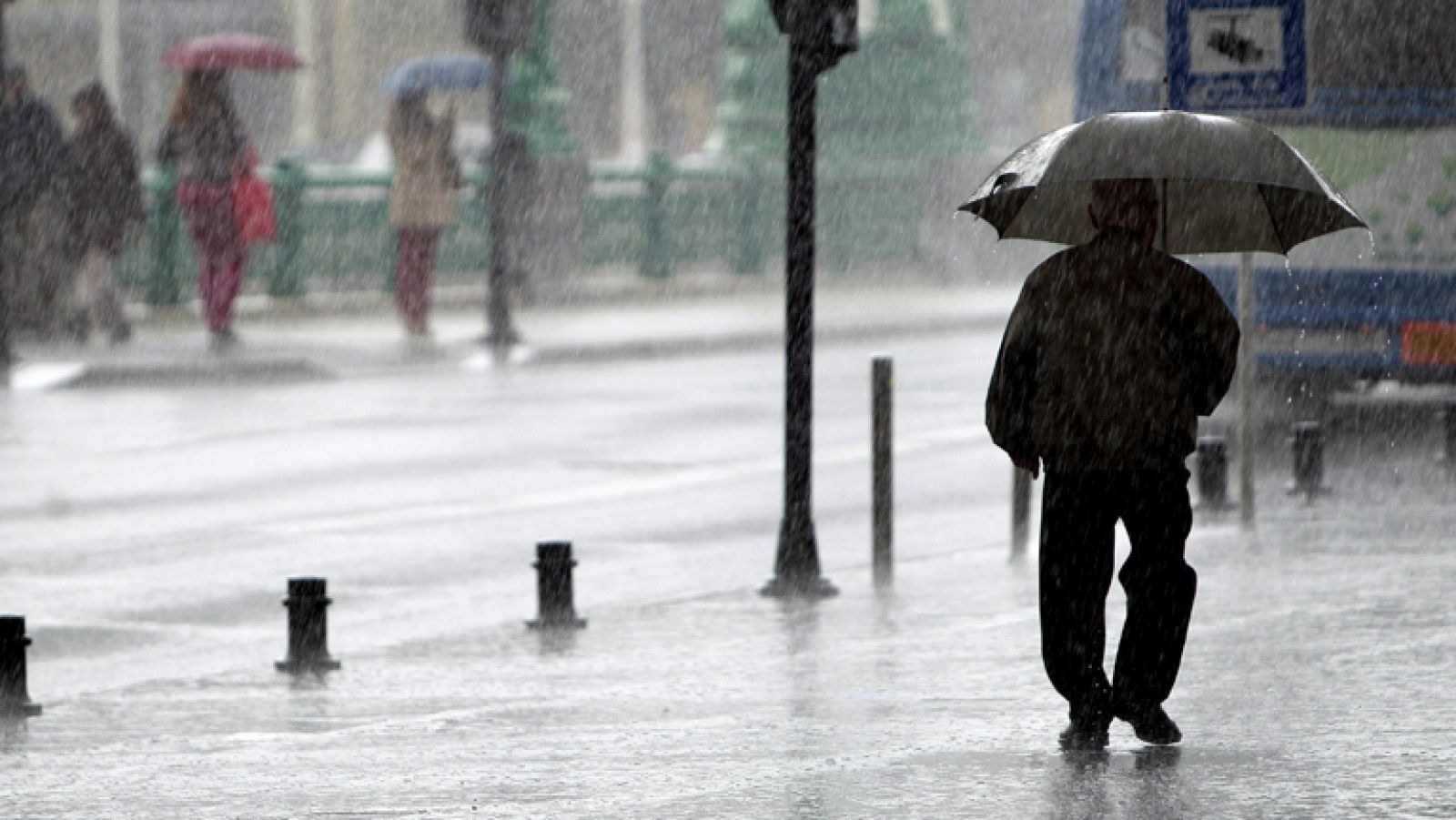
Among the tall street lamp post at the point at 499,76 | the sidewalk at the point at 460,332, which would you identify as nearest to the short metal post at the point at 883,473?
the sidewalk at the point at 460,332

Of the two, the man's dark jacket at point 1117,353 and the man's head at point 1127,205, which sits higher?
the man's head at point 1127,205

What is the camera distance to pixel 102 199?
24.0 metres

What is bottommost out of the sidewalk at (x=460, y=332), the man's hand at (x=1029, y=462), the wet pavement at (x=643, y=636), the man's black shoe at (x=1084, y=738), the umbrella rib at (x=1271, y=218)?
the sidewalk at (x=460, y=332)

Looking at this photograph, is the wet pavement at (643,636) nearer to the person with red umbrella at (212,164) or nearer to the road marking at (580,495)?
the road marking at (580,495)

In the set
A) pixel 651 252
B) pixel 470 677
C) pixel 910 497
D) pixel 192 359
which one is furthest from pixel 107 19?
pixel 470 677

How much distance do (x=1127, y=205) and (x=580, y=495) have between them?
7.42 metres

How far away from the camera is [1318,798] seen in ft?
24.6

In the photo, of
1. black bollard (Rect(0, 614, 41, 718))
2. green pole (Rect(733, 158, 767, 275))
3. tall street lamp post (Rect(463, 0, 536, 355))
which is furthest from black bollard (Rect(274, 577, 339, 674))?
green pole (Rect(733, 158, 767, 275))

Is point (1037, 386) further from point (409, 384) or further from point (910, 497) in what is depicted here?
point (409, 384)

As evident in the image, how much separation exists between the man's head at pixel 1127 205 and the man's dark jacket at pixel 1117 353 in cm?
3

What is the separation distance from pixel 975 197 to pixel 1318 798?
1.90 meters

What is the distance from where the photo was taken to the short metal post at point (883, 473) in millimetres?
12195

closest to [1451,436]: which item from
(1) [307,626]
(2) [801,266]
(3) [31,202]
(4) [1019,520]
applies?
(4) [1019,520]

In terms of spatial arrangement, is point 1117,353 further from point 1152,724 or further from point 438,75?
point 438,75
